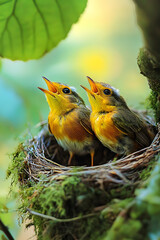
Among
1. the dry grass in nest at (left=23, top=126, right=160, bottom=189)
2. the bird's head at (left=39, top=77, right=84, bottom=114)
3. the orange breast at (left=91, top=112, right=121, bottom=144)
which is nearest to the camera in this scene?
the dry grass in nest at (left=23, top=126, right=160, bottom=189)

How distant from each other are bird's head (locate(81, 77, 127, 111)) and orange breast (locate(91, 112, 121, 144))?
12cm

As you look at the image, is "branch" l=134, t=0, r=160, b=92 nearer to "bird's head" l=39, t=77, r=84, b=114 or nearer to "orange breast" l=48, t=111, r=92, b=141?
"orange breast" l=48, t=111, r=92, b=141

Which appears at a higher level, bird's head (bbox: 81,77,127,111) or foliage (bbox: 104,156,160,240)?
bird's head (bbox: 81,77,127,111)

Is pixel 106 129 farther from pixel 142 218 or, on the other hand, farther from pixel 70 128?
pixel 142 218

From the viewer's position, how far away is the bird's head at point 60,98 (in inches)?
123

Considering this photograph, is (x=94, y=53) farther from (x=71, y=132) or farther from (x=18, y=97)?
(x=71, y=132)

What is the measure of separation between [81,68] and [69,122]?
1.64m

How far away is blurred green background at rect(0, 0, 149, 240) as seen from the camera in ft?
11.9

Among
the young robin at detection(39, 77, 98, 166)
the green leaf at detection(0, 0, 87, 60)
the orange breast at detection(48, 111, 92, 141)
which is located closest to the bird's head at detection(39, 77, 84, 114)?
the young robin at detection(39, 77, 98, 166)

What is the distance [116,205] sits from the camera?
5.08 ft

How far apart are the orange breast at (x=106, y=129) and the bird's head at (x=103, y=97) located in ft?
0.40

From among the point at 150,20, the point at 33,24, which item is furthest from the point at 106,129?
the point at 150,20

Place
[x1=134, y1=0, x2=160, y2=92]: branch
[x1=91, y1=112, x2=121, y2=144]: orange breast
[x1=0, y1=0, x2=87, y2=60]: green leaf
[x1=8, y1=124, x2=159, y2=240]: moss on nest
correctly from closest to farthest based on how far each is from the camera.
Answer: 1. [x1=134, y1=0, x2=160, y2=92]: branch
2. [x1=8, y1=124, x2=159, y2=240]: moss on nest
3. [x1=0, y1=0, x2=87, y2=60]: green leaf
4. [x1=91, y1=112, x2=121, y2=144]: orange breast

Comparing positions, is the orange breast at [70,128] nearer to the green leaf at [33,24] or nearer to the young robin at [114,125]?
the young robin at [114,125]
